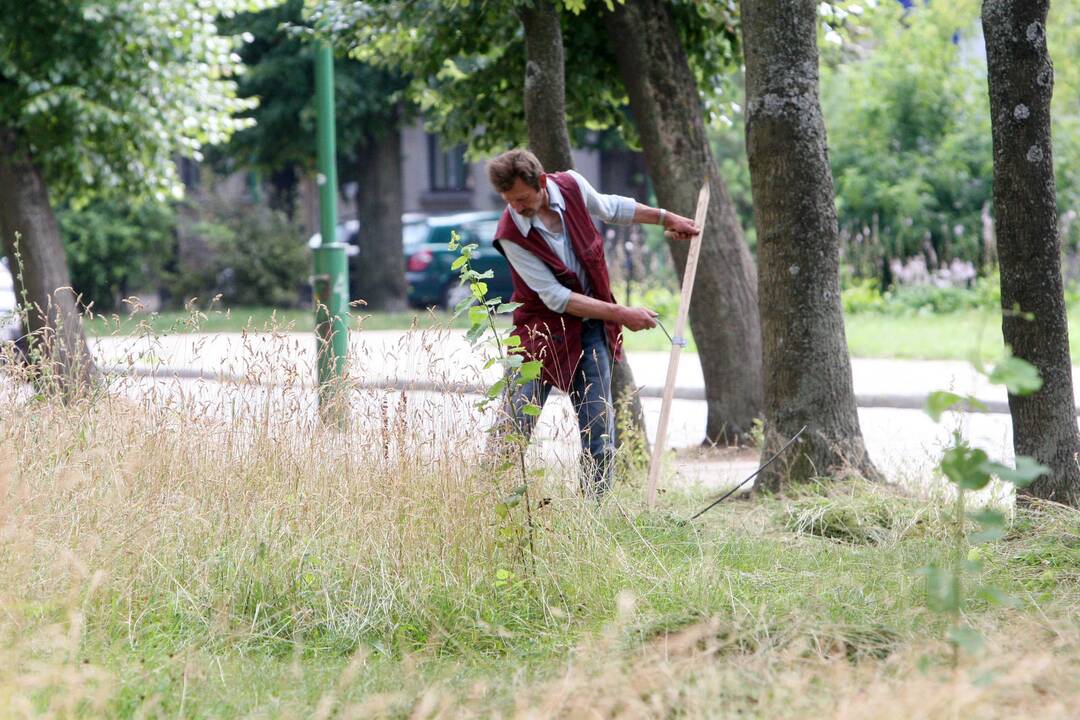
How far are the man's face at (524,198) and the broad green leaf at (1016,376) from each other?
2.91 metres

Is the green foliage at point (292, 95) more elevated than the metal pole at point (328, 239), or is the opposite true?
the green foliage at point (292, 95)

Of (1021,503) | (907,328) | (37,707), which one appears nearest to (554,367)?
(1021,503)

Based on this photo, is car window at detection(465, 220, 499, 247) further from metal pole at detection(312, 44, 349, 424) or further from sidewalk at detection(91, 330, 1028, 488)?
sidewalk at detection(91, 330, 1028, 488)

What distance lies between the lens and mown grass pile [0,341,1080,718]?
3441 mm

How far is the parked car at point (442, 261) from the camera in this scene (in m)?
24.6

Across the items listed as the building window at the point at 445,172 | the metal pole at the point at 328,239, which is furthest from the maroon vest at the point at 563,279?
the building window at the point at 445,172

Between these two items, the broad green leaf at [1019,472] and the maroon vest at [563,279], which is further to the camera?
the maroon vest at [563,279]

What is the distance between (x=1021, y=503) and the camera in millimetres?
5598

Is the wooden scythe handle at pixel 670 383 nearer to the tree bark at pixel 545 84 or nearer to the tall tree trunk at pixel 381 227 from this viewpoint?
the tree bark at pixel 545 84

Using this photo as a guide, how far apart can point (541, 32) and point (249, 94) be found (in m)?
16.8

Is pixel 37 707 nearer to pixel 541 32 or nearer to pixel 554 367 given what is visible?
pixel 554 367

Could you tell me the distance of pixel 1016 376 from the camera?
10.1ft

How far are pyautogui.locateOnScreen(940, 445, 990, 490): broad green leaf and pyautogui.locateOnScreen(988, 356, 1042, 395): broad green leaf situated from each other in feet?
0.69

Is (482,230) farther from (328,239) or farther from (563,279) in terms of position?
(563,279)
